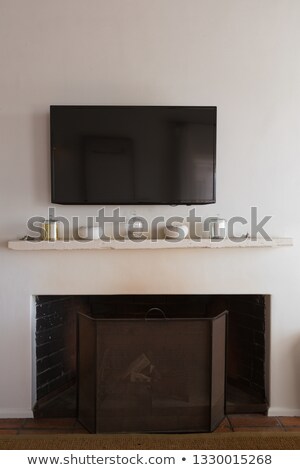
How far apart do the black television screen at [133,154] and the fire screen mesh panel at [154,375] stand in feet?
2.33

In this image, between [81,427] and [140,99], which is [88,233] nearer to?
[140,99]

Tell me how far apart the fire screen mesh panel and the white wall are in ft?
0.89

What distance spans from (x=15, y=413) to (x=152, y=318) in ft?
3.21

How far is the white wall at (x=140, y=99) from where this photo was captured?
2223 millimetres

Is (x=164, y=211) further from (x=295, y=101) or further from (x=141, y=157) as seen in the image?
(x=295, y=101)

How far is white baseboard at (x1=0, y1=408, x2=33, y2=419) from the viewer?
2.26 m

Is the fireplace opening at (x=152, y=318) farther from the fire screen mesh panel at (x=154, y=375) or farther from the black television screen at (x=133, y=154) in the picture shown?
the black television screen at (x=133, y=154)

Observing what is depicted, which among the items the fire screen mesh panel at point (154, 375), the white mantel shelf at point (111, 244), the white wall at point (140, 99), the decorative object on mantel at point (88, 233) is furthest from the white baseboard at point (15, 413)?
the decorative object on mantel at point (88, 233)

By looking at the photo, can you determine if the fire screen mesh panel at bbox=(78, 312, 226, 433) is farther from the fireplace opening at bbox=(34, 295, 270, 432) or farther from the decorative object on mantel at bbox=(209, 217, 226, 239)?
the decorative object on mantel at bbox=(209, 217, 226, 239)

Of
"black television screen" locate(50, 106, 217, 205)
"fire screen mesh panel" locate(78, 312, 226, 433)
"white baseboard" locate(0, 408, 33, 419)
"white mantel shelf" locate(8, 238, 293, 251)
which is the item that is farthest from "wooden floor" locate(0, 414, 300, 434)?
"black television screen" locate(50, 106, 217, 205)

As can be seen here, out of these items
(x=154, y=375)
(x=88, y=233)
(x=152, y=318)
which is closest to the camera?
(x=154, y=375)

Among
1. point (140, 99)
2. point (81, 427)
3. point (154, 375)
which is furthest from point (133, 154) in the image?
point (81, 427)

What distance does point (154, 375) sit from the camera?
2070mm

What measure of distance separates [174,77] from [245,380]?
1.95 meters
